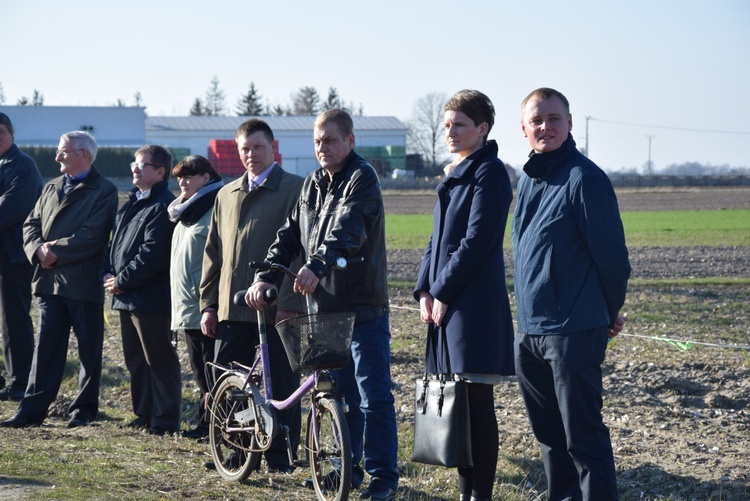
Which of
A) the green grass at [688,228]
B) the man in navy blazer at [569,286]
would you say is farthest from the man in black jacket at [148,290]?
the green grass at [688,228]

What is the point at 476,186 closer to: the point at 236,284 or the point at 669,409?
the point at 236,284

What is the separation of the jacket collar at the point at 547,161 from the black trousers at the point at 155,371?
12.9 feet

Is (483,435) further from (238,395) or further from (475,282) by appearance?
(238,395)

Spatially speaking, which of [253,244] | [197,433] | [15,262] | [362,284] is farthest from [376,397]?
[15,262]

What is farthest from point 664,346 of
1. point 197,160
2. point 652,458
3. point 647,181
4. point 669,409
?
point 647,181

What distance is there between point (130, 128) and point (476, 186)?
83.0 metres

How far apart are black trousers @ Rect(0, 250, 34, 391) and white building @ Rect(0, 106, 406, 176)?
69050 mm

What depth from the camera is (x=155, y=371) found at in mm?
7746

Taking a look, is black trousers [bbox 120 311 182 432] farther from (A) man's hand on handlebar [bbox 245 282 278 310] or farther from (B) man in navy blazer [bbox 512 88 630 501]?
(B) man in navy blazer [bbox 512 88 630 501]

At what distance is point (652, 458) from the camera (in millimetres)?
6789

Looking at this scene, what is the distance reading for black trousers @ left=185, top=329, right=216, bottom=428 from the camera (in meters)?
7.30

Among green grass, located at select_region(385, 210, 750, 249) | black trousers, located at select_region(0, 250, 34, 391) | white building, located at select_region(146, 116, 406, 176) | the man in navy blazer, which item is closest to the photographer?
the man in navy blazer

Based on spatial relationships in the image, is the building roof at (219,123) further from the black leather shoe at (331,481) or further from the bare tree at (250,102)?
the black leather shoe at (331,481)

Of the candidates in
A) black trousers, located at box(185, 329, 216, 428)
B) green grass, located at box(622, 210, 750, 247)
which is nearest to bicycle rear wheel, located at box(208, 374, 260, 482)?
black trousers, located at box(185, 329, 216, 428)
